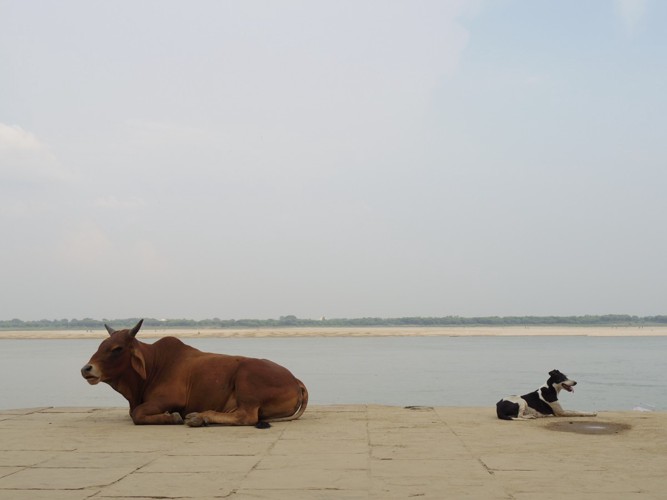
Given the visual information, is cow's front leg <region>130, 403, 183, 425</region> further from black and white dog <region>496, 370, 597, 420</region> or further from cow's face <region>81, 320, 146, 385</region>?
black and white dog <region>496, 370, 597, 420</region>

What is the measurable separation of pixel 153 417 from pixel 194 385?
0.61 m

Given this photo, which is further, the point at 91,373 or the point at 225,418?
the point at 91,373

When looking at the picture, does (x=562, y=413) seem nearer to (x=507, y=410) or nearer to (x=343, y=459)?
(x=507, y=410)

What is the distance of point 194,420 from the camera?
9148 millimetres

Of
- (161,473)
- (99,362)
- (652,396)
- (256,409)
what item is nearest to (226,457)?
(161,473)

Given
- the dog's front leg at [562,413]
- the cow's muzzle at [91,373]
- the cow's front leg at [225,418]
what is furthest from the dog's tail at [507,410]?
the cow's muzzle at [91,373]

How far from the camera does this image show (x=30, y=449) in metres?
7.36

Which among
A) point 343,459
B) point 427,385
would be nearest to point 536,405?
point 343,459

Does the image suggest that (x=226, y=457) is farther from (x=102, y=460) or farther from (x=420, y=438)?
(x=420, y=438)

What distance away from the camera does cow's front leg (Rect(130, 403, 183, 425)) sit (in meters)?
9.45

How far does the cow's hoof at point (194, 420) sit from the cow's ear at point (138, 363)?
3.16ft

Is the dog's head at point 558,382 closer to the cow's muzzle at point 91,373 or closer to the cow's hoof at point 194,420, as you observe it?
the cow's hoof at point 194,420

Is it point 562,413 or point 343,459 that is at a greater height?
point 562,413

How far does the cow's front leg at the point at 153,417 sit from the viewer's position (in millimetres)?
9445
